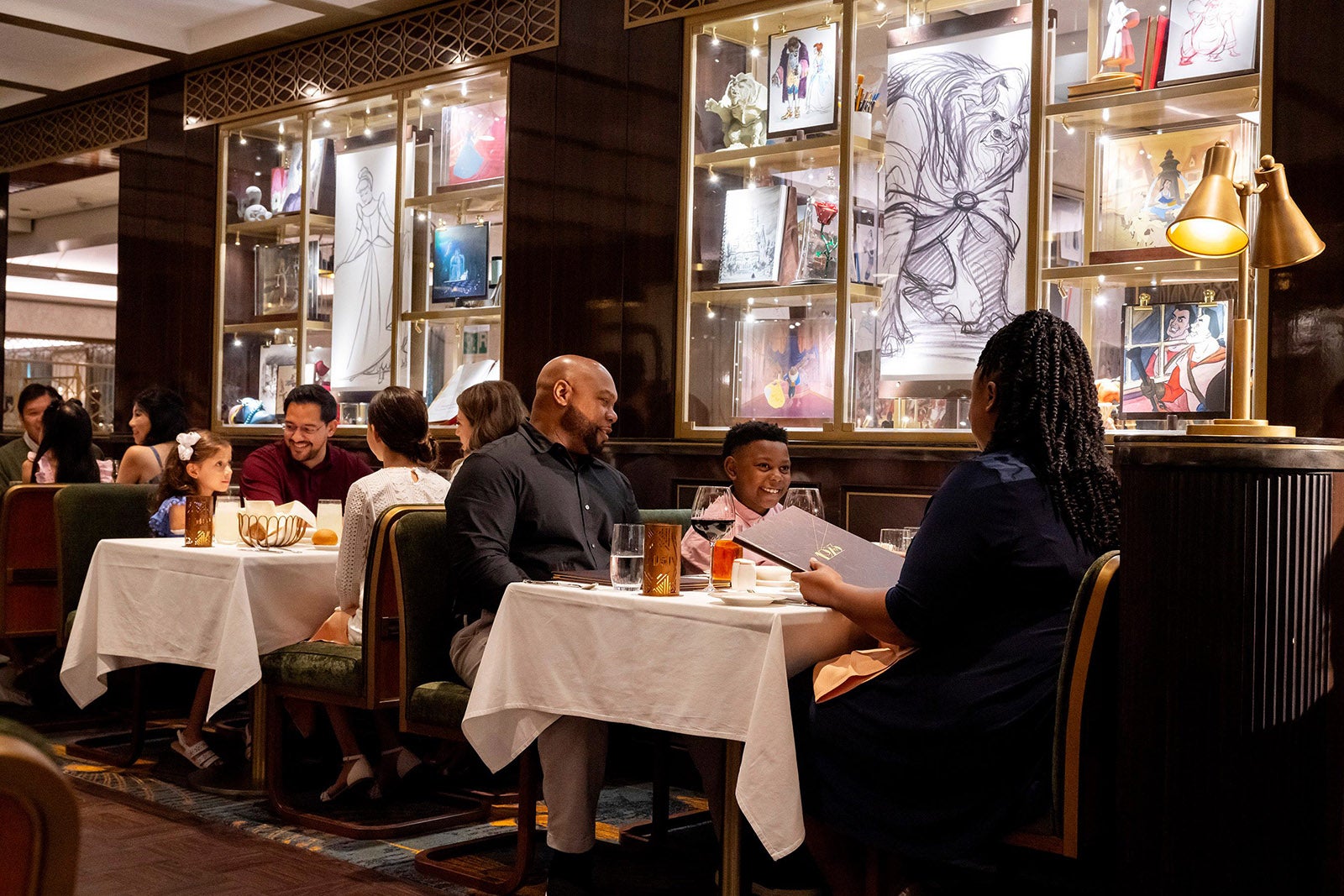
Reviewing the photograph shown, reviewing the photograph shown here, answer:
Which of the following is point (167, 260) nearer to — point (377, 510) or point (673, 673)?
point (377, 510)

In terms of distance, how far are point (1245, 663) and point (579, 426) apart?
1.96 metres

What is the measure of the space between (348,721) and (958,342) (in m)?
2.38

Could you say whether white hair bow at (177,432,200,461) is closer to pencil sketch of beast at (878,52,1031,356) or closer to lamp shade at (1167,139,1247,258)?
pencil sketch of beast at (878,52,1031,356)

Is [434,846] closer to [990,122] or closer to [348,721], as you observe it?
[348,721]

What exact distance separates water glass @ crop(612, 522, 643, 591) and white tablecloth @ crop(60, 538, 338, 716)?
4.72 feet

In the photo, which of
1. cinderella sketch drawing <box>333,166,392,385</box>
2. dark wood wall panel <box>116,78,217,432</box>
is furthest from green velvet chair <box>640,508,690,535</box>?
dark wood wall panel <box>116,78,217,432</box>

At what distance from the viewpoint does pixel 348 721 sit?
4020 millimetres

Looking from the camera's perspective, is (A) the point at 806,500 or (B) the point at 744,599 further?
(A) the point at 806,500

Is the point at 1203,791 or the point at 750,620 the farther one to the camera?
the point at 750,620

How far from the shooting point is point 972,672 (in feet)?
7.79

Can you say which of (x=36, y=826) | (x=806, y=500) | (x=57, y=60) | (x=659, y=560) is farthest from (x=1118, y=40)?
(x=57, y=60)

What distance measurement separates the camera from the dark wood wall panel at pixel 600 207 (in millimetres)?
5285

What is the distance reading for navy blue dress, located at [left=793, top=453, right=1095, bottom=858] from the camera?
2.32 m

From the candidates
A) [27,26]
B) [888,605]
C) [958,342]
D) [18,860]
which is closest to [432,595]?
[888,605]
